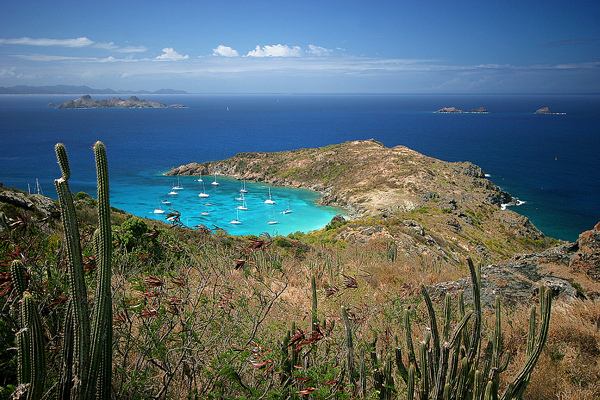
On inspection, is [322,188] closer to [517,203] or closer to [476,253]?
[517,203]

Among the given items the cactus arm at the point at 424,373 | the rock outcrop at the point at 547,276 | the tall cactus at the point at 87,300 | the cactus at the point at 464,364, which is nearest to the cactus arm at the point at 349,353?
the cactus at the point at 464,364

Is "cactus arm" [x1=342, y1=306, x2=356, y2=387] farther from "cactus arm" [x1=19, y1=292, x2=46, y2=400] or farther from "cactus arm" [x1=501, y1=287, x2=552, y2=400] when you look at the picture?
"cactus arm" [x1=19, y1=292, x2=46, y2=400]

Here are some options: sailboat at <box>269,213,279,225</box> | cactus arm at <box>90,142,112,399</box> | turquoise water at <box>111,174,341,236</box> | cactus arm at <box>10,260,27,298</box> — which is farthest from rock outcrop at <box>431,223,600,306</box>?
sailboat at <box>269,213,279,225</box>

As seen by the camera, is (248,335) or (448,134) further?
(448,134)

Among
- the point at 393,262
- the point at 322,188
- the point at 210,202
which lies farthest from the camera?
the point at 322,188

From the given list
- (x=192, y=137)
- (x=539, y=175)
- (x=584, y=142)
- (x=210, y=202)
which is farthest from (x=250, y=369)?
(x=584, y=142)

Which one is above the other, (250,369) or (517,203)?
(250,369)

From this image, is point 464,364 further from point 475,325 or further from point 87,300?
point 87,300
